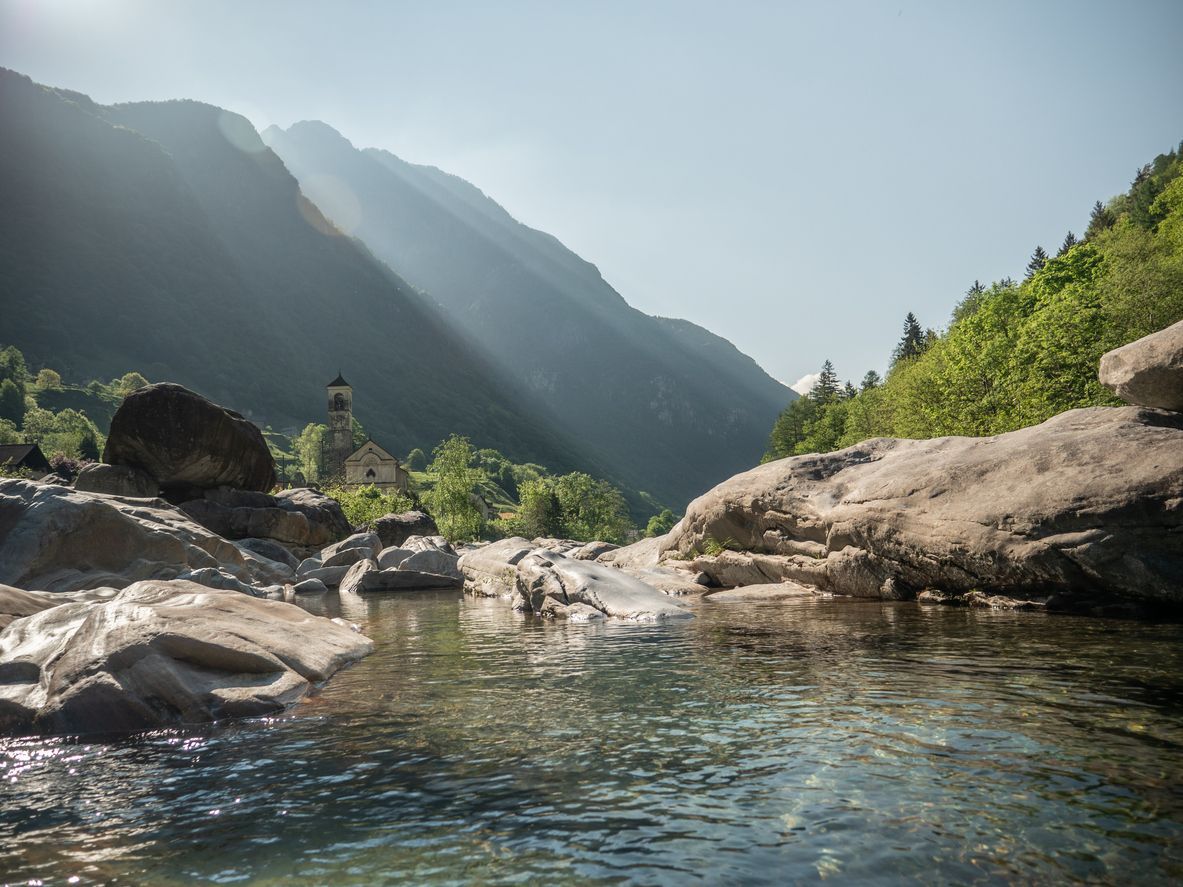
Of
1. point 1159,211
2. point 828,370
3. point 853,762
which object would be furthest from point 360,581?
point 828,370

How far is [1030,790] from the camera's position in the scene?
613 centimetres

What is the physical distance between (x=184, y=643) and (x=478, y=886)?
6.45 metres

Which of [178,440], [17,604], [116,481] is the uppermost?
[178,440]

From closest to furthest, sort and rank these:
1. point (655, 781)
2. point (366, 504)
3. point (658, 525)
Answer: point (655, 781) → point (366, 504) → point (658, 525)

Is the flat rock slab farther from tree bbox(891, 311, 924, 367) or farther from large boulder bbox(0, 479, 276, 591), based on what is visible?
tree bbox(891, 311, 924, 367)

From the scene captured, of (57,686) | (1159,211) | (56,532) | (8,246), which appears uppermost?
(8,246)

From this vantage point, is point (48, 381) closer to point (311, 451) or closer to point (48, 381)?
point (48, 381)

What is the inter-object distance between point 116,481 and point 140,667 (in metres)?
35.4

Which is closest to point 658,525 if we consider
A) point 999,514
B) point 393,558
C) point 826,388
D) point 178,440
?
point 826,388

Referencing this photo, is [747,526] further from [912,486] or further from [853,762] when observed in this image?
[853,762]

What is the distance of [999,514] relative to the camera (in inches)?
710


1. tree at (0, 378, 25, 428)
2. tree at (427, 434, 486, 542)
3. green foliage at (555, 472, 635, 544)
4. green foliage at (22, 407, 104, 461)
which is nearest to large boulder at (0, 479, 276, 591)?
tree at (427, 434, 486, 542)

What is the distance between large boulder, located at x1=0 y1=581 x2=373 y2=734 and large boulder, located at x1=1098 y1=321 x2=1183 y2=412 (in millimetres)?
19855

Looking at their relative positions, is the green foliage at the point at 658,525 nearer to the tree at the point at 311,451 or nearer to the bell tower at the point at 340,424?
the bell tower at the point at 340,424
